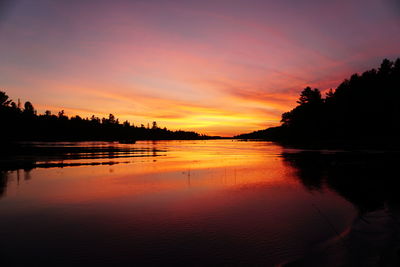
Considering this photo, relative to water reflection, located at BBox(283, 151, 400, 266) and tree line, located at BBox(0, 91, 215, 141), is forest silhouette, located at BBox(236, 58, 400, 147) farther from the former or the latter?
tree line, located at BBox(0, 91, 215, 141)

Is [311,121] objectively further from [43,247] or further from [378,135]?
[43,247]

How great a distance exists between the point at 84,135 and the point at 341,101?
162021 millimetres

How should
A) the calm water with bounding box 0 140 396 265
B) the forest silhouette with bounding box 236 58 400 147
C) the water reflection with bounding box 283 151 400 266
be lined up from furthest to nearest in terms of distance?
the forest silhouette with bounding box 236 58 400 147 → the calm water with bounding box 0 140 396 265 → the water reflection with bounding box 283 151 400 266

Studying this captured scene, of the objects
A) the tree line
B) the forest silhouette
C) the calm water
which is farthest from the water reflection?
the tree line

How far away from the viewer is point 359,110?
7506 cm

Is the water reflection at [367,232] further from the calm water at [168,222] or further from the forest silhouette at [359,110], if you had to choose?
the forest silhouette at [359,110]

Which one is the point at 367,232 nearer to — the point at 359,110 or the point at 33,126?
the point at 359,110

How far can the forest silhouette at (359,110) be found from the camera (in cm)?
6488

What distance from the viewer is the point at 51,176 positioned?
1969cm

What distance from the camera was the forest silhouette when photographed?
64.9 metres

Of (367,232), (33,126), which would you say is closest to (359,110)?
(367,232)

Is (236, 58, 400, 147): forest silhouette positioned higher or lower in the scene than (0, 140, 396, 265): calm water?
higher

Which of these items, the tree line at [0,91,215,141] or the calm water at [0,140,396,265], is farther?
the tree line at [0,91,215,141]

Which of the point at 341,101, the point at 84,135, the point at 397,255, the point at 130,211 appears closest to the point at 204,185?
the point at 130,211
